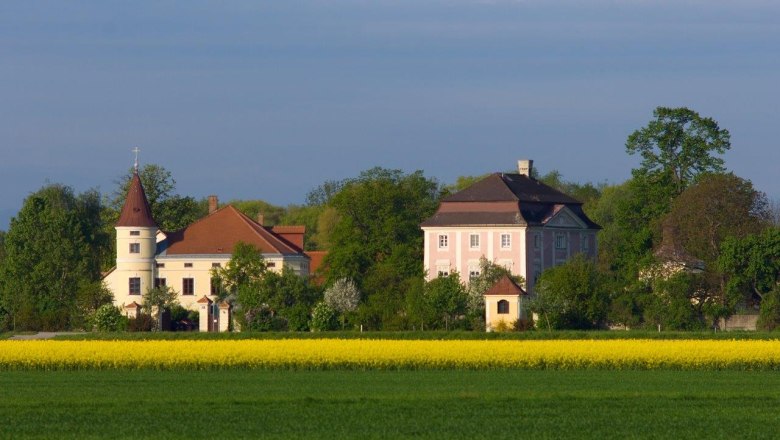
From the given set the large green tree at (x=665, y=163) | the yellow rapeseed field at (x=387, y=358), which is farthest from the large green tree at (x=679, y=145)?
the yellow rapeseed field at (x=387, y=358)

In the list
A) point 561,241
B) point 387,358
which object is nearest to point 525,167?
point 561,241

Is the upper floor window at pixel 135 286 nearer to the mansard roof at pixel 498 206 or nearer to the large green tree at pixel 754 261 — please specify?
the mansard roof at pixel 498 206

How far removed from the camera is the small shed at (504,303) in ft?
303

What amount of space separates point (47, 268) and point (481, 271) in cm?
2676

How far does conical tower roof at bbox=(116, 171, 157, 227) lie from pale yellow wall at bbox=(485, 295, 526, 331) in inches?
877

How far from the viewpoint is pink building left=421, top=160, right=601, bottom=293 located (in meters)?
101

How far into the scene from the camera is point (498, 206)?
10206cm

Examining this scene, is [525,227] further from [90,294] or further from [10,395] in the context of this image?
[10,395]

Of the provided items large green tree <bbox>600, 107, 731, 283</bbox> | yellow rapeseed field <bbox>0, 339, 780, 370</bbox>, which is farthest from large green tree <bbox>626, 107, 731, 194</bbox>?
yellow rapeseed field <bbox>0, 339, 780, 370</bbox>

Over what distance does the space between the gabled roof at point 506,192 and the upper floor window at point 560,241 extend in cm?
216

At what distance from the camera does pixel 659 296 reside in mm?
91500

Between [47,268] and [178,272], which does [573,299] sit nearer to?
[178,272]

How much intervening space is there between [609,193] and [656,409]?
10755cm

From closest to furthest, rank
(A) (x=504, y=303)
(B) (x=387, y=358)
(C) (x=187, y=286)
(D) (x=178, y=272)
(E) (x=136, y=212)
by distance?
(B) (x=387, y=358) → (A) (x=504, y=303) → (E) (x=136, y=212) → (C) (x=187, y=286) → (D) (x=178, y=272)
